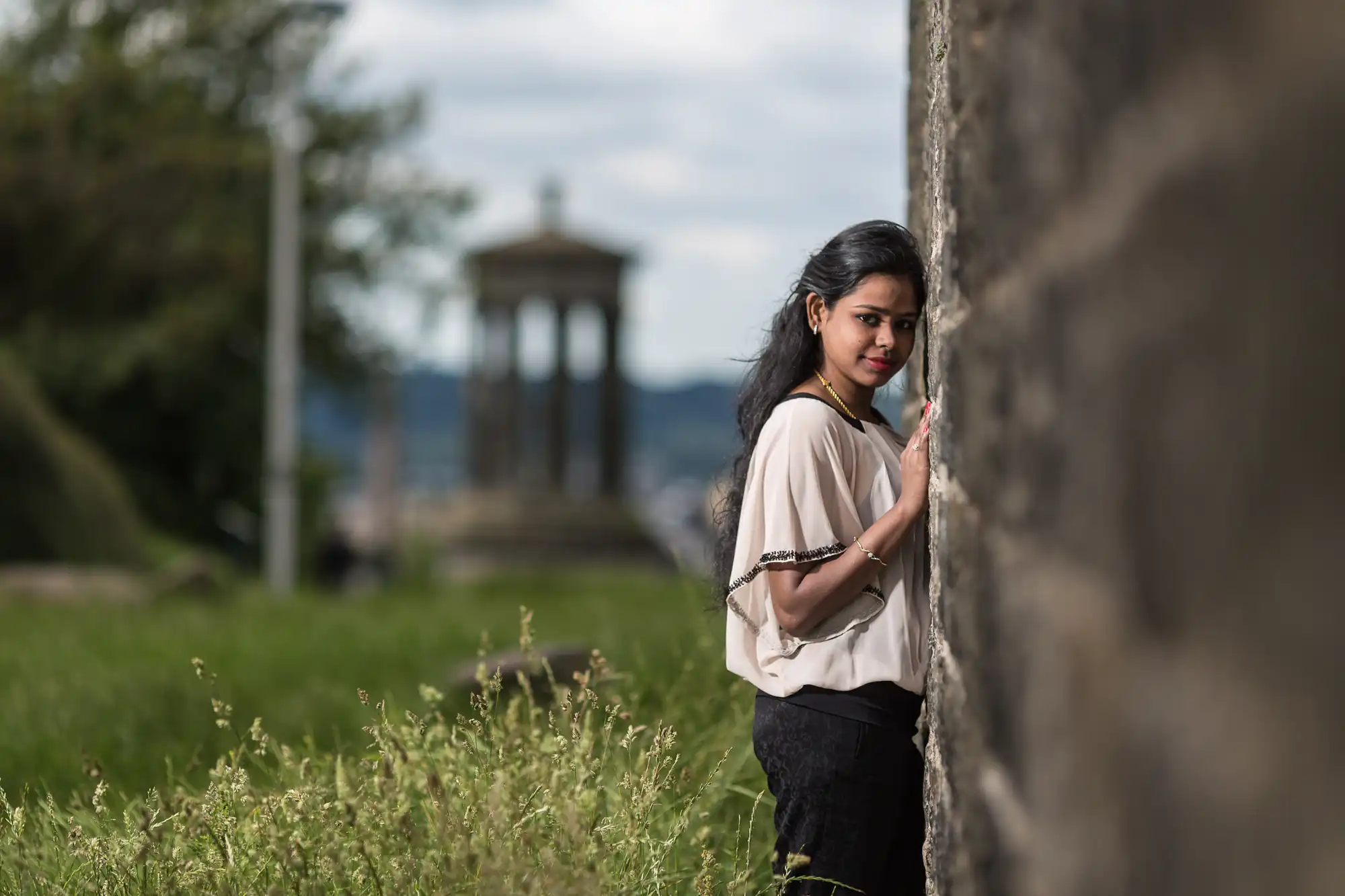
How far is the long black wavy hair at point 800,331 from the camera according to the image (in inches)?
115

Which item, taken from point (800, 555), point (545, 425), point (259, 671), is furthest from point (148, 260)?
point (800, 555)

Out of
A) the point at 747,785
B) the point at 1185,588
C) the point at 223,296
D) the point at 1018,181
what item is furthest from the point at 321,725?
the point at 223,296

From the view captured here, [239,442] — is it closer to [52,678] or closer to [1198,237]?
[52,678]

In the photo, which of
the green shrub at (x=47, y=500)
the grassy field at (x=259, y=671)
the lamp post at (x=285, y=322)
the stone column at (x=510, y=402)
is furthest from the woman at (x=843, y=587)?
the stone column at (x=510, y=402)

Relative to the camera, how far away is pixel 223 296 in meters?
21.5

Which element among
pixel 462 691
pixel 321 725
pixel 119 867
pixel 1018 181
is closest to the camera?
pixel 1018 181

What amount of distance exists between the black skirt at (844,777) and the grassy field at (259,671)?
0.77 meters

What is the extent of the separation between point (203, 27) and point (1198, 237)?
24733 mm

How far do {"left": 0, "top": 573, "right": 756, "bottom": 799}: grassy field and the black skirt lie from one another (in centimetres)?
77

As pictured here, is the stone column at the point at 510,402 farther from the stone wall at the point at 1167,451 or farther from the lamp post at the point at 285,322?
the stone wall at the point at 1167,451

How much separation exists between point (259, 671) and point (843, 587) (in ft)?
18.7

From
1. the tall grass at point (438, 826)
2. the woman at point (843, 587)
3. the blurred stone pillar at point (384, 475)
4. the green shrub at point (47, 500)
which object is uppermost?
the woman at point (843, 587)

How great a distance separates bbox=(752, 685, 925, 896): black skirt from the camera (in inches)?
112

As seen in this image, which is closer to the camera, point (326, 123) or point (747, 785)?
point (747, 785)
